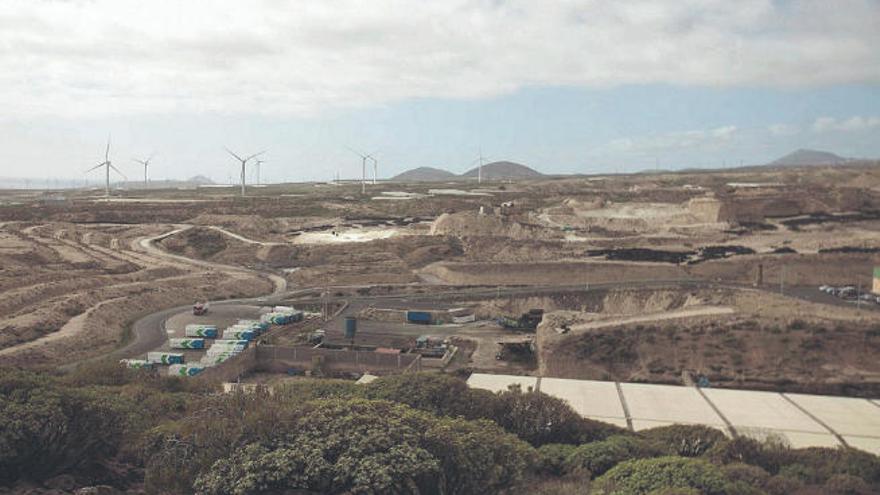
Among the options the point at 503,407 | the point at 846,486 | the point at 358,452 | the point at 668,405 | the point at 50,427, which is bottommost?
the point at 668,405

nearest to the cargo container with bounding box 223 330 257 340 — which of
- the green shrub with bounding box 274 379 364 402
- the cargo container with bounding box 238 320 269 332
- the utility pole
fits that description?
the cargo container with bounding box 238 320 269 332

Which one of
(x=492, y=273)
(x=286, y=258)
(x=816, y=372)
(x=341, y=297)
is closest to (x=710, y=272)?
(x=492, y=273)

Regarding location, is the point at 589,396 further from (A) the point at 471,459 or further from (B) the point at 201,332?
(B) the point at 201,332

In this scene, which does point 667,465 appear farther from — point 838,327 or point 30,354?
point 30,354

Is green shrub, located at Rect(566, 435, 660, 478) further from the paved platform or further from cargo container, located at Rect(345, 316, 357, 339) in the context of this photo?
cargo container, located at Rect(345, 316, 357, 339)

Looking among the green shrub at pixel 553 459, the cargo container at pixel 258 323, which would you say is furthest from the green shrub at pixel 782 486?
the cargo container at pixel 258 323

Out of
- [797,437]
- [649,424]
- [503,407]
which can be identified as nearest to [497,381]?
[649,424]
